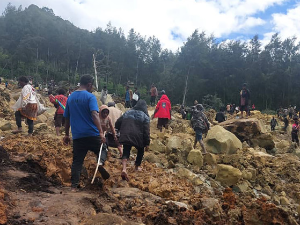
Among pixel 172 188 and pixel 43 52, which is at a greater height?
pixel 43 52

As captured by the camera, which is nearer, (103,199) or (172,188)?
(103,199)

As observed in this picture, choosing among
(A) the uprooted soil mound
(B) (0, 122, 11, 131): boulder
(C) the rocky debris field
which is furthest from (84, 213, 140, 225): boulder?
(B) (0, 122, 11, 131): boulder

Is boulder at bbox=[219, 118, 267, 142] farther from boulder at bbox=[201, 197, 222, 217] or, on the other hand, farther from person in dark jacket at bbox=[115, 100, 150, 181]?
boulder at bbox=[201, 197, 222, 217]

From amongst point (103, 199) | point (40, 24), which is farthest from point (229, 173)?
point (40, 24)

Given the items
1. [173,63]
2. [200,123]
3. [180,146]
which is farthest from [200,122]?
[173,63]

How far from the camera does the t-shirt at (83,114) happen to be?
357 cm

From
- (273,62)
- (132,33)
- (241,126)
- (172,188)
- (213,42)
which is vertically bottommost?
(172,188)

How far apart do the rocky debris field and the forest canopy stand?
97.6 ft

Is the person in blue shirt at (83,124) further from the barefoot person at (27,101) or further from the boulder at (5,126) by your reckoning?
the boulder at (5,126)

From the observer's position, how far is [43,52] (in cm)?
5434

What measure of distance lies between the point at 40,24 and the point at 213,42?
125 feet

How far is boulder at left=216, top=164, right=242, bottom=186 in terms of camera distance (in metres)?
5.98

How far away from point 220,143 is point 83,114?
18.2 ft

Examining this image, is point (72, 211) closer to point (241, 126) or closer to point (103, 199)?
point (103, 199)
